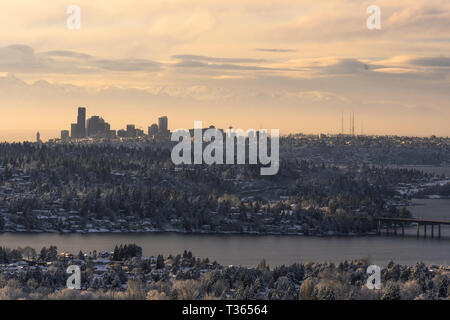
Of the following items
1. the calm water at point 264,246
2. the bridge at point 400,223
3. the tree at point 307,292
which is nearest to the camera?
the tree at point 307,292

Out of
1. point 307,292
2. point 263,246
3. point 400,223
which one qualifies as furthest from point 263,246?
point 307,292

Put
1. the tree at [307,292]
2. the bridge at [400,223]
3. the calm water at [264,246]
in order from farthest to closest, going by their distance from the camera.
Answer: the bridge at [400,223]
the calm water at [264,246]
the tree at [307,292]

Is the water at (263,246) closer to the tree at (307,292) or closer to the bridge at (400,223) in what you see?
the bridge at (400,223)

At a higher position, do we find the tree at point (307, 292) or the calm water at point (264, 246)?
the tree at point (307, 292)

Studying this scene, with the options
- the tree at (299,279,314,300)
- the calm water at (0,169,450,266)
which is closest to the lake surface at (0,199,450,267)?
the calm water at (0,169,450,266)

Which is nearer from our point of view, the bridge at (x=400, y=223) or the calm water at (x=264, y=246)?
the calm water at (x=264, y=246)

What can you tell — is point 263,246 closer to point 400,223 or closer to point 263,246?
point 263,246

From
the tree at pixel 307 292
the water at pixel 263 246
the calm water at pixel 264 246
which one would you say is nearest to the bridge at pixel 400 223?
the calm water at pixel 264 246
